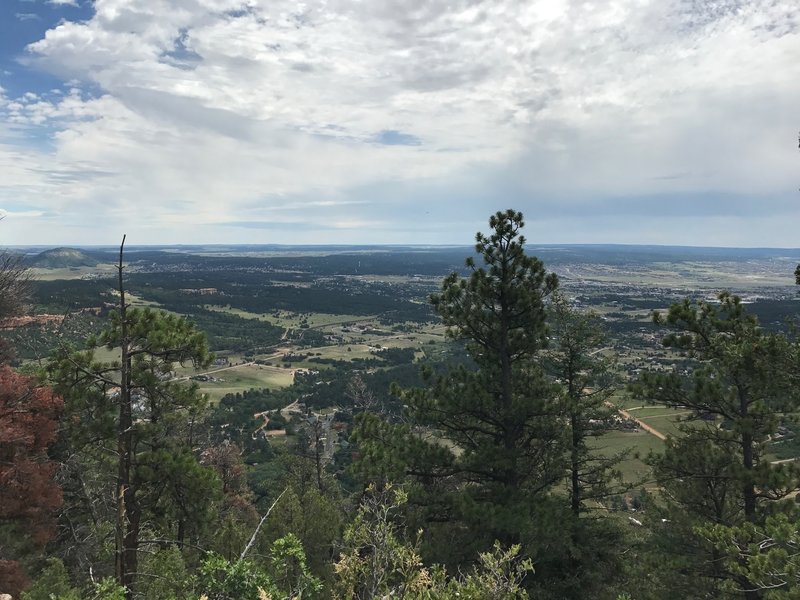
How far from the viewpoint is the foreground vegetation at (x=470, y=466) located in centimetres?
1027

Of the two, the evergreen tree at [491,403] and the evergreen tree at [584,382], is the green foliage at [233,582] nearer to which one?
the evergreen tree at [491,403]

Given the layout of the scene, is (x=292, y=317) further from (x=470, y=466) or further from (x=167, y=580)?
(x=167, y=580)

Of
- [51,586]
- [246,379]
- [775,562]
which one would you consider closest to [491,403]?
[775,562]

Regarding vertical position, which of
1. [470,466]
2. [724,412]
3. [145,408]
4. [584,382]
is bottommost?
→ [470,466]

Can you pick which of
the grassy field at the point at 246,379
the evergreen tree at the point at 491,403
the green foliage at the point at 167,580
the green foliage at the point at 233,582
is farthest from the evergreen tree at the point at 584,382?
the grassy field at the point at 246,379

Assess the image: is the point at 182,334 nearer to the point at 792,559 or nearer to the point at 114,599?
the point at 114,599

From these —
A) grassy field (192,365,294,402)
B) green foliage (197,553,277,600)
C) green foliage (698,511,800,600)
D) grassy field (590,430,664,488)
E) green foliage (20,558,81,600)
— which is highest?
green foliage (197,553,277,600)

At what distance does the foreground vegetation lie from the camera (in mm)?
10273

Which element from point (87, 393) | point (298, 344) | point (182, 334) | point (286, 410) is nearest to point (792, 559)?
point (182, 334)

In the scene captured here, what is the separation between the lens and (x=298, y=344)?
14550 cm

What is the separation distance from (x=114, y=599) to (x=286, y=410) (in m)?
84.1

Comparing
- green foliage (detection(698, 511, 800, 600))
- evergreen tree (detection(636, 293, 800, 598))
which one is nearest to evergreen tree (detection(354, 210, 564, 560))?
evergreen tree (detection(636, 293, 800, 598))

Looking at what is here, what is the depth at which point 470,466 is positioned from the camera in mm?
15609

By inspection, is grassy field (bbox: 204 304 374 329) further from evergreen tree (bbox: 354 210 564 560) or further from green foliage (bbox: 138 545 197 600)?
green foliage (bbox: 138 545 197 600)
